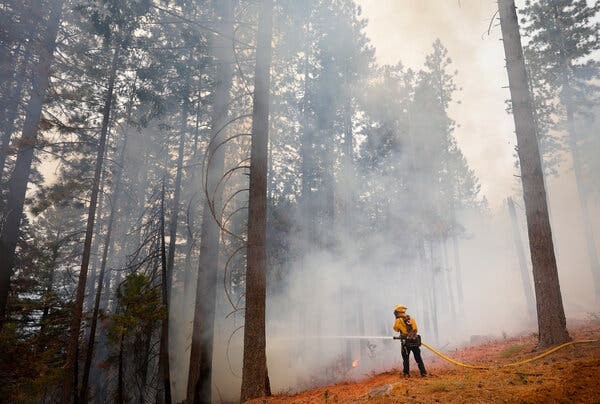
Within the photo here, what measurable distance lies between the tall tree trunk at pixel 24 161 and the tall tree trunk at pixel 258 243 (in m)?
7.72

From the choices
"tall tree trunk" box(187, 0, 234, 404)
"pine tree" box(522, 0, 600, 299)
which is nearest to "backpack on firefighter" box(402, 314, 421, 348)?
"tall tree trunk" box(187, 0, 234, 404)

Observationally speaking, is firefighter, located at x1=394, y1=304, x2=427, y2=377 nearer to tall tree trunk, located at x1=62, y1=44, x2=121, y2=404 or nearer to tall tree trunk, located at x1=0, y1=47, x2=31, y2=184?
tall tree trunk, located at x1=62, y1=44, x2=121, y2=404

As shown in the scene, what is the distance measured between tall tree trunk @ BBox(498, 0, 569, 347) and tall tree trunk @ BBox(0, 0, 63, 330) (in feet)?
47.1

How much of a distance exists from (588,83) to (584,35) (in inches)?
129

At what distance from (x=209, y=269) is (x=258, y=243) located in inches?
154

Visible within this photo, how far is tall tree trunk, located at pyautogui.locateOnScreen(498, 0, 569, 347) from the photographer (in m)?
7.66

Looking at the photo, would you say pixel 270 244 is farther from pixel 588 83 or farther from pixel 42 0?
pixel 588 83

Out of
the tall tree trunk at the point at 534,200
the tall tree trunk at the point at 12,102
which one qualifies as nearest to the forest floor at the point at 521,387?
the tall tree trunk at the point at 534,200

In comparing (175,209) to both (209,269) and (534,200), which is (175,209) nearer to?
(209,269)

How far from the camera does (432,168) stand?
2416cm

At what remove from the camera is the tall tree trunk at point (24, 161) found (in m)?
10.3

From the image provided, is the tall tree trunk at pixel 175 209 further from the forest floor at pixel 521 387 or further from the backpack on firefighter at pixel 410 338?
the backpack on firefighter at pixel 410 338

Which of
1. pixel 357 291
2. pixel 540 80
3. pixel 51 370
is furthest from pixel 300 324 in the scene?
pixel 540 80

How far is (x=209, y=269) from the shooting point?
10672 millimetres
